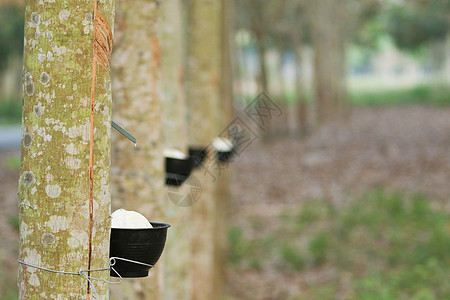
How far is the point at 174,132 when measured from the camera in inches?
244

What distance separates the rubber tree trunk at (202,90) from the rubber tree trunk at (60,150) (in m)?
5.41

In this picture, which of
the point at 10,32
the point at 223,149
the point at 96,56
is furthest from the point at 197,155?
the point at 10,32

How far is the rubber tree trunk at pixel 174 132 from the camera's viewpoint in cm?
595

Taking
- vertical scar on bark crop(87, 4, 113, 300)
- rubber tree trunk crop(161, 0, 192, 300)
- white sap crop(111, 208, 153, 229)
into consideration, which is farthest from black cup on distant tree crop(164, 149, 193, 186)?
vertical scar on bark crop(87, 4, 113, 300)

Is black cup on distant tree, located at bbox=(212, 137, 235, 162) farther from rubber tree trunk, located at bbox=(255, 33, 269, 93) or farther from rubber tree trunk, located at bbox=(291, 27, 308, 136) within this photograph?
rubber tree trunk, located at bbox=(291, 27, 308, 136)

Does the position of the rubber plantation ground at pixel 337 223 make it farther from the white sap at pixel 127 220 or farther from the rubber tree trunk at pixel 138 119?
the white sap at pixel 127 220

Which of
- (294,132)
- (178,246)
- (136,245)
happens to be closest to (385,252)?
(178,246)

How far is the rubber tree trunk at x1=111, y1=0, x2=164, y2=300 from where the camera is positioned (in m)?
4.38

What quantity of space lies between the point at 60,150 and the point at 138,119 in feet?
7.89

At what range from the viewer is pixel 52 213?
6.70ft

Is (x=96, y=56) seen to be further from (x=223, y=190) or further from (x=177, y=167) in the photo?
(x=223, y=190)

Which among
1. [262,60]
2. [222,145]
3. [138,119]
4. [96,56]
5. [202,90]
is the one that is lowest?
[222,145]

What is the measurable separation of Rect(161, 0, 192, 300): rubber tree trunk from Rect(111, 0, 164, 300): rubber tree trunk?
1393 millimetres

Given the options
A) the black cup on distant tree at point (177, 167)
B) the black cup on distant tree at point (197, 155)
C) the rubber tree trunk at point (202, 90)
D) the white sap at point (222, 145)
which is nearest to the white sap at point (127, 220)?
the black cup on distant tree at point (177, 167)
